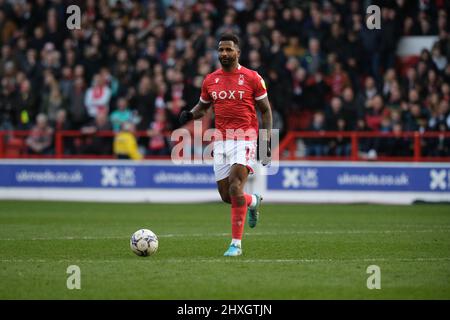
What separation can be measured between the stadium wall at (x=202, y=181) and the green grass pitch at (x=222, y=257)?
2.17 m

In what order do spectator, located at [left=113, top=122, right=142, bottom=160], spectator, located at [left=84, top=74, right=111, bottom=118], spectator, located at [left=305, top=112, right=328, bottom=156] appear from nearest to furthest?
1. spectator, located at [left=305, top=112, right=328, bottom=156]
2. spectator, located at [left=113, top=122, right=142, bottom=160]
3. spectator, located at [left=84, top=74, right=111, bottom=118]

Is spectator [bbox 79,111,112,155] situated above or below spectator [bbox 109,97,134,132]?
below

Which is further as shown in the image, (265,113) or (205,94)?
(205,94)

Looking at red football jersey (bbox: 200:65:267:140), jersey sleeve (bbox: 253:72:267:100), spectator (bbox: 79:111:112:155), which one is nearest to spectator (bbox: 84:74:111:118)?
spectator (bbox: 79:111:112:155)

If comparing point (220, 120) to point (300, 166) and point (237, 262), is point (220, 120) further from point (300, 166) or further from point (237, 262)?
point (300, 166)

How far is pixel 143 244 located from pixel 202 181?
1063 centimetres

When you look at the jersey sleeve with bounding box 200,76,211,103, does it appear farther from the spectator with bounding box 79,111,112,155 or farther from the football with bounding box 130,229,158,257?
the spectator with bounding box 79,111,112,155

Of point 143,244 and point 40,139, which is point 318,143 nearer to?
point 40,139

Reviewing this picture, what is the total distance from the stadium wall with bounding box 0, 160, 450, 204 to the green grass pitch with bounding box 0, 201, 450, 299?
2.17m

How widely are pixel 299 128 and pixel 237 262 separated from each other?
12.0 metres

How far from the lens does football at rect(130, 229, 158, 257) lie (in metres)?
11.1

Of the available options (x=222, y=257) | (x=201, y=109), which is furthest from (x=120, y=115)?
(x=222, y=257)

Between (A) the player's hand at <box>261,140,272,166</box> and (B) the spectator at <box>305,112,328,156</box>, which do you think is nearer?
(A) the player's hand at <box>261,140,272,166</box>

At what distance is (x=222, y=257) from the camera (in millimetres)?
11055
